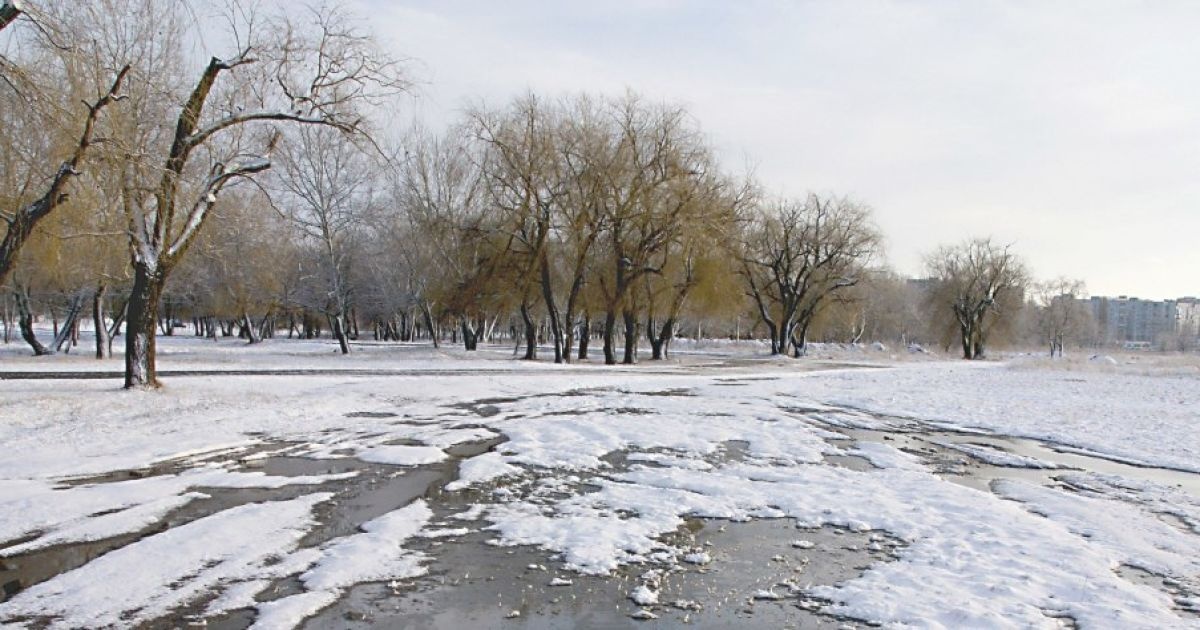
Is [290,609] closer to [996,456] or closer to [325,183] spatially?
[996,456]

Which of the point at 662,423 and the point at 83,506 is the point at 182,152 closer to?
the point at 83,506

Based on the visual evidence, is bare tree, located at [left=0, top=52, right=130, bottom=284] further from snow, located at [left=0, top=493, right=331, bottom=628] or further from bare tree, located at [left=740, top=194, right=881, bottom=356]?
bare tree, located at [left=740, top=194, right=881, bottom=356]

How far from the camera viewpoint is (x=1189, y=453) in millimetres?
12812

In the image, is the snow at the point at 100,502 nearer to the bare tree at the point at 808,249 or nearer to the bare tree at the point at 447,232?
the bare tree at the point at 447,232

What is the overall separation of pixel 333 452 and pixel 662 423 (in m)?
6.82

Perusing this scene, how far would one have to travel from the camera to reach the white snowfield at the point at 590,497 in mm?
5645

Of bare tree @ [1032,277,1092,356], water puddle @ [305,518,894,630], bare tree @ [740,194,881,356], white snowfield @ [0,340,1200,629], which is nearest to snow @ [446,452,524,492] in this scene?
white snowfield @ [0,340,1200,629]

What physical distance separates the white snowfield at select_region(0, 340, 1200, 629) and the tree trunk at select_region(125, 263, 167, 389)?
67 centimetres

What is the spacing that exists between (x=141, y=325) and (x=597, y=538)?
14.2 metres

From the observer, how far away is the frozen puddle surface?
538 cm

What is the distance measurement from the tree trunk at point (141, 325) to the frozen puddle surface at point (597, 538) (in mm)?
6294

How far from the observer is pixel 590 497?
8.78 meters

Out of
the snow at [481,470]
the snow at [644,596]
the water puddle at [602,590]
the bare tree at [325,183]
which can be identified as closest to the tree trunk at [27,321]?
the bare tree at [325,183]

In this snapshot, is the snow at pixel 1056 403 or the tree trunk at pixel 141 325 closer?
the snow at pixel 1056 403
